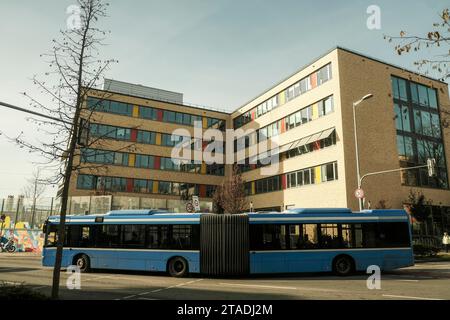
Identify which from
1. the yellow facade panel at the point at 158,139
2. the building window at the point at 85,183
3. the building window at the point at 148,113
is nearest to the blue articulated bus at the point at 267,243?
the building window at the point at 85,183

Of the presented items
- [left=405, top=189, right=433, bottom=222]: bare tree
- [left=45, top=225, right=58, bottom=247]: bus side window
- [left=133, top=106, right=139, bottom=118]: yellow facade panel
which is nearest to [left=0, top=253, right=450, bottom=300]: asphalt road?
[left=45, top=225, right=58, bottom=247]: bus side window

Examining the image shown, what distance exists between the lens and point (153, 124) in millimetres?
45375

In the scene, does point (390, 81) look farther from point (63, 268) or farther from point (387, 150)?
point (63, 268)

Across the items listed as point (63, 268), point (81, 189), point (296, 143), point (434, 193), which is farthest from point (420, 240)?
point (81, 189)

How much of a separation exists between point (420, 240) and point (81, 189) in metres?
33.3

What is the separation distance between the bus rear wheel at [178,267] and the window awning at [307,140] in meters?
20.6

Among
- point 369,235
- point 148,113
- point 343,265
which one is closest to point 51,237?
point 343,265

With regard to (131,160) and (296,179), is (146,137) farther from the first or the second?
(296,179)

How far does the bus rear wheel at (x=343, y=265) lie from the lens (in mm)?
15656

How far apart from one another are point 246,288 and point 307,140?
A: 24581mm

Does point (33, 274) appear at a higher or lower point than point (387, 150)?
lower

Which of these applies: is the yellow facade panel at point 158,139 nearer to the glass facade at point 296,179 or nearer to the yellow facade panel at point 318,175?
the glass facade at point 296,179

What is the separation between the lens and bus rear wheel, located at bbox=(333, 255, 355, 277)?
15656mm

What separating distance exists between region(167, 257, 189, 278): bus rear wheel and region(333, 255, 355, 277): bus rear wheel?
6.36 metres
